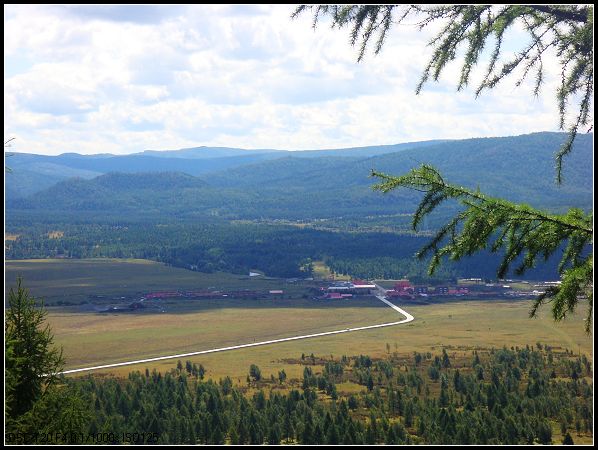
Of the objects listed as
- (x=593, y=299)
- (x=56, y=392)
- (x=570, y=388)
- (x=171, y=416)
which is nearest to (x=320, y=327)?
(x=570, y=388)

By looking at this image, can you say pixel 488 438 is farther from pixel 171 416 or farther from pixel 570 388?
pixel 570 388

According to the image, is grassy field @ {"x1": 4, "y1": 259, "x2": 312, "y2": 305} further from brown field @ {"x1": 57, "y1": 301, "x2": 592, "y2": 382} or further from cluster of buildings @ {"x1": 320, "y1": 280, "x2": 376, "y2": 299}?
brown field @ {"x1": 57, "y1": 301, "x2": 592, "y2": 382}

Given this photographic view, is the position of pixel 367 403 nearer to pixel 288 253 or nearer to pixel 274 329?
pixel 274 329

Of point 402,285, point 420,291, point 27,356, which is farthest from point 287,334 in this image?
point 27,356

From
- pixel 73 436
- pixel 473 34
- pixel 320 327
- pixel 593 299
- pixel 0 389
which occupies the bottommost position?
pixel 320 327

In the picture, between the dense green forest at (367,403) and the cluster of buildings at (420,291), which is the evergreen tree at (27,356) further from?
the cluster of buildings at (420,291)

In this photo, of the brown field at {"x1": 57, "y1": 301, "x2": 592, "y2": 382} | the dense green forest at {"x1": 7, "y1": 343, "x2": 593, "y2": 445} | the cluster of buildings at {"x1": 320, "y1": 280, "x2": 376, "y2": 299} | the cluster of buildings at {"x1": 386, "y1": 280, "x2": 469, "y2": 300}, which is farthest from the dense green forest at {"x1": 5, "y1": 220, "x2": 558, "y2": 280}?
the dense green forest at {"x1": 7, "y1": 343, "x2": 593, "y2": 445}
